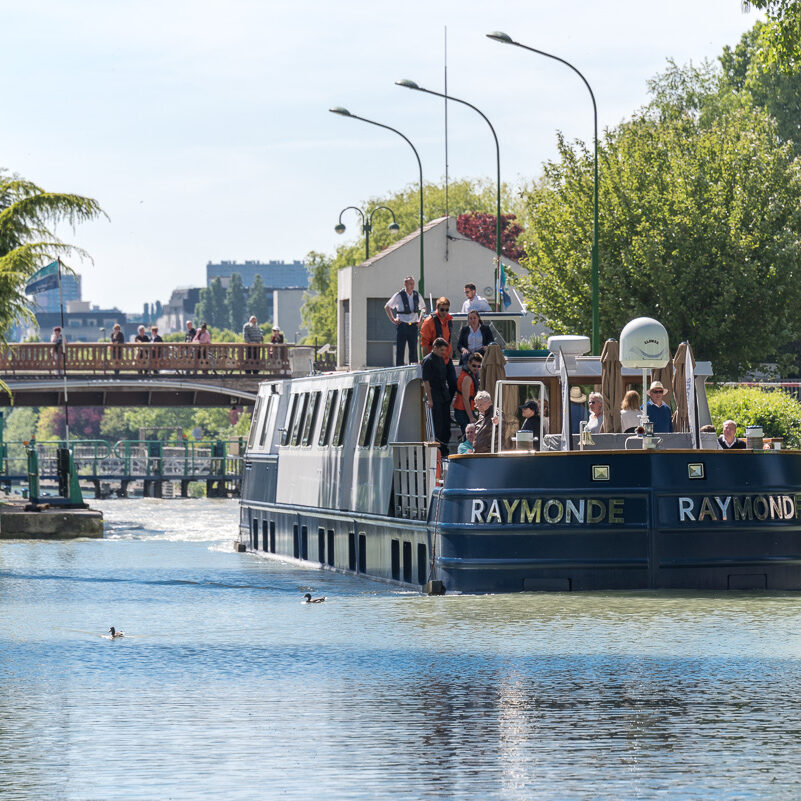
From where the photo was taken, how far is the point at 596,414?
21969mm

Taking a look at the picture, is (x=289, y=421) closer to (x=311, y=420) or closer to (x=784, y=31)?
(x=311, y=420)

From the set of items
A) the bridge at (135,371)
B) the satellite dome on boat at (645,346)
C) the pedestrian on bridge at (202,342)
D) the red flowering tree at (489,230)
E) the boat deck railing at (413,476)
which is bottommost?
the boat deck railing at (413,476)

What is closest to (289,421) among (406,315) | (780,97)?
(406,315)

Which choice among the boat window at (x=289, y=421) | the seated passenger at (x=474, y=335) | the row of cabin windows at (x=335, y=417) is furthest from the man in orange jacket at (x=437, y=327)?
the boat window at (x=289, y=421)

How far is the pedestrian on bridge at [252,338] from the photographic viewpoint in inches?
3061

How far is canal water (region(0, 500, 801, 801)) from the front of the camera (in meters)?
11.3

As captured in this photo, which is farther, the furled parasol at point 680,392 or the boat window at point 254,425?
the boat window at point 254,425

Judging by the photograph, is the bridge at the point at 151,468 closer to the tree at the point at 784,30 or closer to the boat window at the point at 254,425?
the boat window at the point at 254,425

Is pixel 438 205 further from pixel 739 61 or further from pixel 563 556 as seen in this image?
pixel 563 556

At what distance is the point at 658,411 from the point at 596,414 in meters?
0.87

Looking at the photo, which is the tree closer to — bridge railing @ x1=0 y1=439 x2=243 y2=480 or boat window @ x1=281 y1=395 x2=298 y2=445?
boat window @ x1=281 y1=395 x2=298 y2=445

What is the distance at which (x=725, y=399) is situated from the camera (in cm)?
4194

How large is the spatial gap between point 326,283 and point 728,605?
296 ft

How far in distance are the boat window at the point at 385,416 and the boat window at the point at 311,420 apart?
5.13 m
